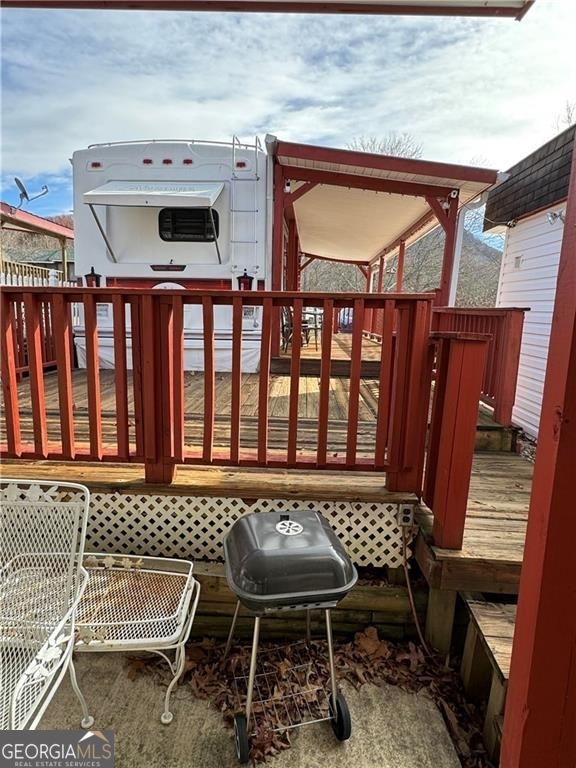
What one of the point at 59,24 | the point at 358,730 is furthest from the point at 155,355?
the point at 358,730

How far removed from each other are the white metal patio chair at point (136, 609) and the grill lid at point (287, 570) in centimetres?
57

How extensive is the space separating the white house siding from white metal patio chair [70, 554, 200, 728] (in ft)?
16.6

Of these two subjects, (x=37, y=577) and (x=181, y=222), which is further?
(x=181, y=222)

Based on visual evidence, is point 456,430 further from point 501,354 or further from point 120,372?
point 501,354

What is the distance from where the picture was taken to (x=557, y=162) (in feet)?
16.7

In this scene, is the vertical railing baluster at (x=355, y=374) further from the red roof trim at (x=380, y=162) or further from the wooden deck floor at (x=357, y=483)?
the red roof trim at (x=380, y=162)

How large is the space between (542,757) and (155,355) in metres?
2.11

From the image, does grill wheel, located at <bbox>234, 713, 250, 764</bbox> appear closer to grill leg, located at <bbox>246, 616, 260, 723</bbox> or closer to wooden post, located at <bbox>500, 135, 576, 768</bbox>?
grill leg, located at <bbox>246, 616, 260, 723</bbox>

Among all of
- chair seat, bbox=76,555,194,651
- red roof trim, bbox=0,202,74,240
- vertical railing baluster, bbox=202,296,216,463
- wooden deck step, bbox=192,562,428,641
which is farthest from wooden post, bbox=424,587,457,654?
red roof trim, bbox=0,202,74,240

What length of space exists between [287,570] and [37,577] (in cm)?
119

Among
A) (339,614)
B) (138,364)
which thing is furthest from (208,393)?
(339,614)

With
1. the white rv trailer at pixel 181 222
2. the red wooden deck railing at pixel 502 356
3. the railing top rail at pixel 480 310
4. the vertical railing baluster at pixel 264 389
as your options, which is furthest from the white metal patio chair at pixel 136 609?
the white rv trailer at pixel 181 222

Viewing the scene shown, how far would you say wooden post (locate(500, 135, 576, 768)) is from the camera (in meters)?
0.84

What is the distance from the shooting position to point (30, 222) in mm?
8500
